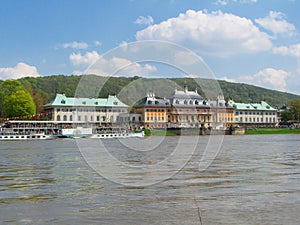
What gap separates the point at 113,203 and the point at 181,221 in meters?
2.95

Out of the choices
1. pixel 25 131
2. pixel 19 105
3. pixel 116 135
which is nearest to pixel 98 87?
pixel 116 135

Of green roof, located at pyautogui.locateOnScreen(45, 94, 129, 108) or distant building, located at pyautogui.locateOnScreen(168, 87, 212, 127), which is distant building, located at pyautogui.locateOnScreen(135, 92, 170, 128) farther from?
green roof, located at pyautogui.locateOnScreen(45, 94, 129, 108)

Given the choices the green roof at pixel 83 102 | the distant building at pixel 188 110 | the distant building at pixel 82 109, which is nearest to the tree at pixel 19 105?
the distant building at pixel 82 109

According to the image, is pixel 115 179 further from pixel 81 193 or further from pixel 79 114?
pixel 79 114

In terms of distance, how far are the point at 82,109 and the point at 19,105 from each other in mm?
25004

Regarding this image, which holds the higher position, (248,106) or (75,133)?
(248,106)

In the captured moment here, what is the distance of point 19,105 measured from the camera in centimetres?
9056

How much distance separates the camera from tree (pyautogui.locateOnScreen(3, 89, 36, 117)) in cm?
9062

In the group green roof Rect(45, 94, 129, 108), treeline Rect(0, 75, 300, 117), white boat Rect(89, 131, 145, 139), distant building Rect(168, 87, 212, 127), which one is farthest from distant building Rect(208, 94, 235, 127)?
white boat Rect(89, 131, 145, 139)

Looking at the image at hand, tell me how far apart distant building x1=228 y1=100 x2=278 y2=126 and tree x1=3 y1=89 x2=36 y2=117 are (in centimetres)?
7045

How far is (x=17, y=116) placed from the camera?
305ft

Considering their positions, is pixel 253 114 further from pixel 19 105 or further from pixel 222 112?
pixel 19 105

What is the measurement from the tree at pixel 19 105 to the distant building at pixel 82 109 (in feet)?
58.8

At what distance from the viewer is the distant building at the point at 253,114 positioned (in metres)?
145
